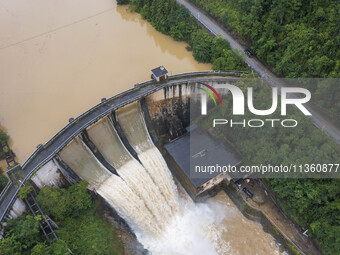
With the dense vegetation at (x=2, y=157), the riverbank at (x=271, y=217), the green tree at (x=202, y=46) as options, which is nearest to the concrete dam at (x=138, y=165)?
the dense vegetation at (x=2, y=157)

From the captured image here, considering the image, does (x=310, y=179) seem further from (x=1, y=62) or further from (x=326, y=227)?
(x=1, y=62)

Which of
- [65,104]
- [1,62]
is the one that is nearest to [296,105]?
[65,104]

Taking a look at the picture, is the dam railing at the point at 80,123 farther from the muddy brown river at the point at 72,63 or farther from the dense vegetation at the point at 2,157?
the muddy brown river at the point at 72,63

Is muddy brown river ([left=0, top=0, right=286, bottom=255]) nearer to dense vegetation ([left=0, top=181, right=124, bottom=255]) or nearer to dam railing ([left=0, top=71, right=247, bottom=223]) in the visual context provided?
dam railing ([left=0, top=71, right=247, bottom=223])

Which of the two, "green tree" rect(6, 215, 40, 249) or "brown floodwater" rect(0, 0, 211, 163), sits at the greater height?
"brown floodwater" rect(0, 0, 211, 163)

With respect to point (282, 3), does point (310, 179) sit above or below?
below

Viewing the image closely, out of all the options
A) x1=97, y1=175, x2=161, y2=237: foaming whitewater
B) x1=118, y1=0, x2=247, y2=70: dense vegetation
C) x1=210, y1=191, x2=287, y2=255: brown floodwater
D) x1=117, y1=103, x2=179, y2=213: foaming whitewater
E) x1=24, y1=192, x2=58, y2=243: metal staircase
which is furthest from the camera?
x1=118, y1=0, x2=247, y2=70: dense vegetation

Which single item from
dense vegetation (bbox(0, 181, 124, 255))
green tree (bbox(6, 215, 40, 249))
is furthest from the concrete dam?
dense vegetation (bbox(0, 181, 124, 255))
